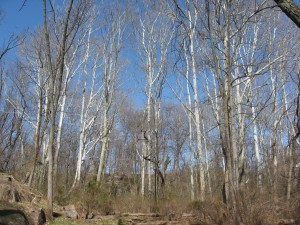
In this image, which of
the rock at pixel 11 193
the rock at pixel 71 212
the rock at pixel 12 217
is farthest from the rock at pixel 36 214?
the rock at pixel 71 212

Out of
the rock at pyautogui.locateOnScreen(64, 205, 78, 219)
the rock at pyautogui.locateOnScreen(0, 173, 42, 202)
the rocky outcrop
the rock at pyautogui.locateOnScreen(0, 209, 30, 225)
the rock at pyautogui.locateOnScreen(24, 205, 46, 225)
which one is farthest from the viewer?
the rock at pyautogui.locateOnScreen(64, 205, 78, 219)

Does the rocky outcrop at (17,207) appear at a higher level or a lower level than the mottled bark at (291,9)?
lower

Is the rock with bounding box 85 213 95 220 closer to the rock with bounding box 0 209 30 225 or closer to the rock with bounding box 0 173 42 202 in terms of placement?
the rock with bounding box 0 173 42 202

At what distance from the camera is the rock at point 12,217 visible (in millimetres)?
7633

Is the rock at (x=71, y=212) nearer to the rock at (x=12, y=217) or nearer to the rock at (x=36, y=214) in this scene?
the rock at (x=36, y=214)

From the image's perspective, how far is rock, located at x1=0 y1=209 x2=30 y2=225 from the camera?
7633 millimetres

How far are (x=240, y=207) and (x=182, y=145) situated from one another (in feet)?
98.5

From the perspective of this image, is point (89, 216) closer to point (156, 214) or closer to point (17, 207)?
point (156, 214)

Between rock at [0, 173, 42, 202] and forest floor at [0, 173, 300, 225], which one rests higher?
rock at [0, 173, 42, 202]

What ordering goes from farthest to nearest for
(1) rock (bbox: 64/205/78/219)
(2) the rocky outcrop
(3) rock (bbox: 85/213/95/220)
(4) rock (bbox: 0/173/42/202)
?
(3) rock (bbox: 85/213/95/220) < (1) rock (bbox: 64/205/78/219) < (4) rock (bbox: 0/173/42/202) < (2) the rocky outcrop

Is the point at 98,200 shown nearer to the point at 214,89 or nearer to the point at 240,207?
the point at 240,207

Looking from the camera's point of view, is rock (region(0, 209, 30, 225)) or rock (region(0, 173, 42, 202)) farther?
rock (region(0, 173, 42, 202))

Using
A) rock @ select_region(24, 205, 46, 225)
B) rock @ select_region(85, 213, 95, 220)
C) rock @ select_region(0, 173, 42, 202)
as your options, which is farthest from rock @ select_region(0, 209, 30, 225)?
rock @ select_region(85, 213, 95, 220)

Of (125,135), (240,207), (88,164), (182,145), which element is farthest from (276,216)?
(125,135)
